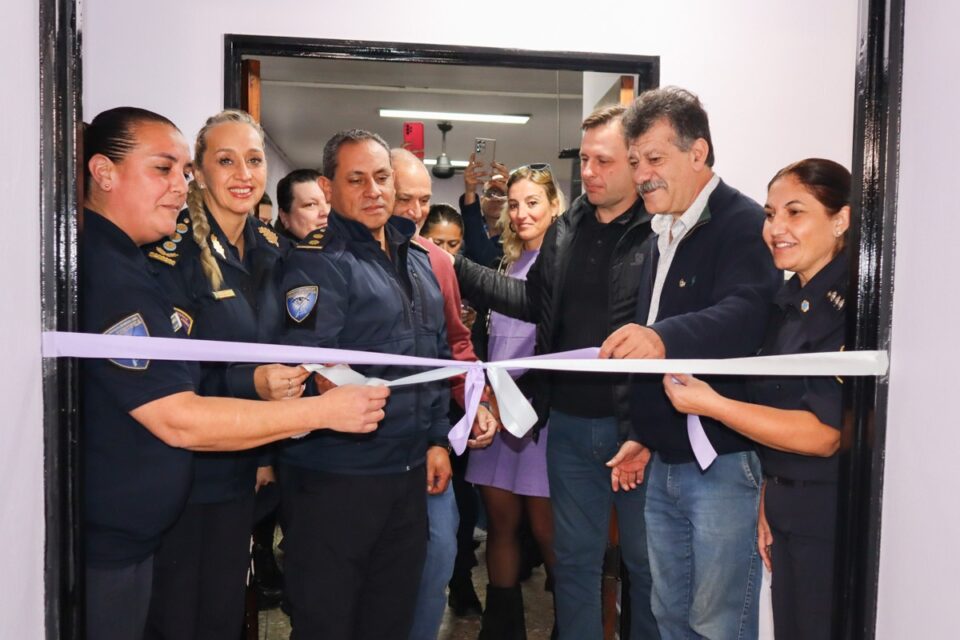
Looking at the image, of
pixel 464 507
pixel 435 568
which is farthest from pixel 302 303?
pixel 464 507

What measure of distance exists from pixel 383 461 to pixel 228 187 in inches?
33.8

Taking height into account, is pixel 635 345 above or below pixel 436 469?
above

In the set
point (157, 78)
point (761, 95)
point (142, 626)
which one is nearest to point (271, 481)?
point (142, 626)

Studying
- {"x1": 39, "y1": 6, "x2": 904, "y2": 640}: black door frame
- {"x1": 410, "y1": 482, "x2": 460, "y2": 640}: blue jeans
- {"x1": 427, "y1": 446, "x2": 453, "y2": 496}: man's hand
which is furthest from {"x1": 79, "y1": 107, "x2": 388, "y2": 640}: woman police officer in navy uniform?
{"x1": 410, "y1": 482, "x2": 460, "y2": 640}: blue jeans

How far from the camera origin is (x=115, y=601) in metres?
1.52

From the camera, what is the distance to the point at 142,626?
1.59 meters

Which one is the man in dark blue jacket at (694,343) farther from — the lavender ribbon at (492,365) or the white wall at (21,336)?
the white wall at (21,336)

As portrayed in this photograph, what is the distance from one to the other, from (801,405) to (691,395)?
226mm

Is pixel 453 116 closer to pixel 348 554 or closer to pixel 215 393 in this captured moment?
pixel 215 393

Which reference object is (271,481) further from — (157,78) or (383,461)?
(157,78)

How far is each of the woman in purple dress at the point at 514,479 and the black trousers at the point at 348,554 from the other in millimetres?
710

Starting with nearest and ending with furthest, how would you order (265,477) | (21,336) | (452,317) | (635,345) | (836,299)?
(21,336) → (836,299) → (635,345) → (265,477) → (452,317)

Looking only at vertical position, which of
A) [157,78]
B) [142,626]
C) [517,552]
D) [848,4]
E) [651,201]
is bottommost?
[517,552]

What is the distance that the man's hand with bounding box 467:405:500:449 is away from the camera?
2354 mm
